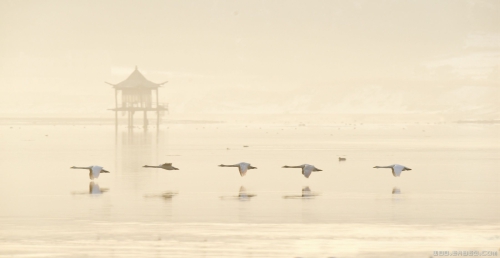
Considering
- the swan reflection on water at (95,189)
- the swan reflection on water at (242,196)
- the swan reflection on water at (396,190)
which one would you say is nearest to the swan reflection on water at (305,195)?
the swan reflection on water at (242,196)

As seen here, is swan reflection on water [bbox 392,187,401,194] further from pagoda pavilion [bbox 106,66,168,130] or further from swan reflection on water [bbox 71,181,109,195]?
pagoda pavilion [bbox 106,66,168,130]

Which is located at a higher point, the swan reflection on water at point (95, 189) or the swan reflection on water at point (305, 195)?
the swan reflection on water at point (95, 189)

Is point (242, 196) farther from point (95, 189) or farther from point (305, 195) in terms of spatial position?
point (95, 189)

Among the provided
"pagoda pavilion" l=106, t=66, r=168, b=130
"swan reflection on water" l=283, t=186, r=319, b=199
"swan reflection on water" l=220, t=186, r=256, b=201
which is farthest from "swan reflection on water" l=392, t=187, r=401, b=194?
"pagoda pavilion" l=106, t=66, r=168, b=130

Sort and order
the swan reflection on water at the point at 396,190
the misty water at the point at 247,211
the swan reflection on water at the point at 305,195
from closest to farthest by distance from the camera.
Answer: the misty water at the point at 247,211, the swan reflection on water at the point at 305,195, the swan reflection on water at the point at 396,190

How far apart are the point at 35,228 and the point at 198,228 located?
3.45 metres

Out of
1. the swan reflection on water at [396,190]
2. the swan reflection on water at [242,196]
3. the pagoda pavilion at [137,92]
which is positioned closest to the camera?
the swan reflection on water at [242,196]

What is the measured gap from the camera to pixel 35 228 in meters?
21.0

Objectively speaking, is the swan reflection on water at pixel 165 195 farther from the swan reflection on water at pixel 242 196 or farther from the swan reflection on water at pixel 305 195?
the swan reflection on water at pixel 305 195

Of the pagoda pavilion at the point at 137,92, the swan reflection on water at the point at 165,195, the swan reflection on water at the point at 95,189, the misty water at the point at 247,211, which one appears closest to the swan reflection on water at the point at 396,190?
the misty water at the point at 247,211

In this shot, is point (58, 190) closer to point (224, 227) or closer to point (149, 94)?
point (224, 227)

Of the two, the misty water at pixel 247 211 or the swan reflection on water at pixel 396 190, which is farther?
the swan reflection on water at pixel 396 190

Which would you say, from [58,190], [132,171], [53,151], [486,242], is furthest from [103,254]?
[53,151]

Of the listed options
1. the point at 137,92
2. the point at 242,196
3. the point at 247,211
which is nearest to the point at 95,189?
the point at 242,196
